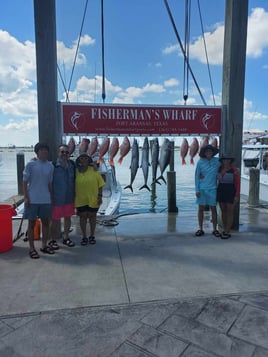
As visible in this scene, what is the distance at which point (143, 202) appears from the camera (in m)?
14.1

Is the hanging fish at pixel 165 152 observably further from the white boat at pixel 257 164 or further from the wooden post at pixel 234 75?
the white boat at pixel 257 164

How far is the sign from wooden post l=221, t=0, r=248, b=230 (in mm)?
235

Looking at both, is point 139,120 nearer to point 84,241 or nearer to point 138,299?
point 84,241

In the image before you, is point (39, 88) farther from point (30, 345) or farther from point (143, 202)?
point (143, 202)

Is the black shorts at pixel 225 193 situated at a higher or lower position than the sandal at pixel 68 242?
higher

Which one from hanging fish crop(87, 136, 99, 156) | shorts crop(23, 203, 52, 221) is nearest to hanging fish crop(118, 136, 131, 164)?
hanging fish crop(87, 136, 99, 156)

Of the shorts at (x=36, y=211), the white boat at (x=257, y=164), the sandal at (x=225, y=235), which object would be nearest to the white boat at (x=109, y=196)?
the sandal at (x=225, y=235)

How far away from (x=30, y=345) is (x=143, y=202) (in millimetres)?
11833

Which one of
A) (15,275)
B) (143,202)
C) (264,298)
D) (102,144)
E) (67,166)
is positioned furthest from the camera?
(143,202)

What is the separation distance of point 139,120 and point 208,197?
1.98 m

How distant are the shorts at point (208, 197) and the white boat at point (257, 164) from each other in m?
7.51

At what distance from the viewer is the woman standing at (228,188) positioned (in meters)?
5.41

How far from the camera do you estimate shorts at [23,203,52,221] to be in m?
4.33

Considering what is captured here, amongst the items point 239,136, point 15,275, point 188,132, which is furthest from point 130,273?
point 239,136
